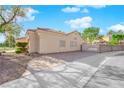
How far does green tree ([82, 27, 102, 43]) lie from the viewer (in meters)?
36.5

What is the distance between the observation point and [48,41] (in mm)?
16672

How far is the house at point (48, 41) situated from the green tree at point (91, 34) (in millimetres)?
15705

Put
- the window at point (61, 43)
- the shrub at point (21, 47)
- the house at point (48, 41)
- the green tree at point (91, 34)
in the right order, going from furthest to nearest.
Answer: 1. the green tree at point (91, 34)
2. the window at point (61, 43)
3. the house at point (48, 41)
4. the shrub at point (21, 47)

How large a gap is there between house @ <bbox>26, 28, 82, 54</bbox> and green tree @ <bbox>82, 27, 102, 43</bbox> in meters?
15.7

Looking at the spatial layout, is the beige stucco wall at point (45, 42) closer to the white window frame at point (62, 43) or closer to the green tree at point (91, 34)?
the white window frame at point (62, 43)

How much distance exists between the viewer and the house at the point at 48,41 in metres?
15.6

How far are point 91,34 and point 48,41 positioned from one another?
72.4 feet

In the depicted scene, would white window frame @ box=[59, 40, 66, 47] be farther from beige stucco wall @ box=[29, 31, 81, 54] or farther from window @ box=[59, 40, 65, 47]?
beige stucco wall @ box=[29, 31, 81, 54]

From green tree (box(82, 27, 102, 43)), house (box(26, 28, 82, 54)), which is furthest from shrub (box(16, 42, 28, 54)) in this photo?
green tree (box(82, 27, 102, 43))

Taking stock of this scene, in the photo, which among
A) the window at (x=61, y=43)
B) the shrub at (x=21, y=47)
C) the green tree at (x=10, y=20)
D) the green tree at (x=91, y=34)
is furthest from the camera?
the green tree at (x=91, y=34)

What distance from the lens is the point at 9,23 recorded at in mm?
12938

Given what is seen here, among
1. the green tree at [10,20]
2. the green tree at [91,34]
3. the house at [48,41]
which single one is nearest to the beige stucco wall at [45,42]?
the house at [48,41]

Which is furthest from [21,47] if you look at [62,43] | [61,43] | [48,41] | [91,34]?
[91,34]
